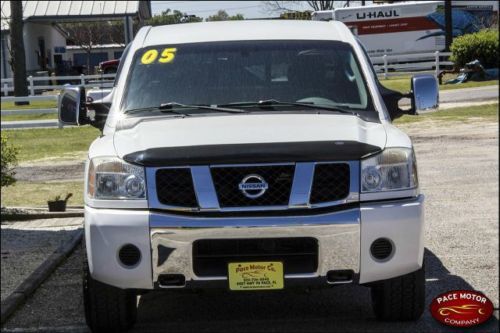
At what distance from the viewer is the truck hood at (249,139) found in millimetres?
4668

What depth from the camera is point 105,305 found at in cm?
509

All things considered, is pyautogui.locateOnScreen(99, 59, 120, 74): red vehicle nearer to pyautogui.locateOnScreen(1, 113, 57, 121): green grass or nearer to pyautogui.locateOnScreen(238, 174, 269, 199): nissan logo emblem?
pyautogui.locateOnScreen(238, 174, 269, 199): nissan logo emblem

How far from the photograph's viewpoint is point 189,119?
18.0 ft

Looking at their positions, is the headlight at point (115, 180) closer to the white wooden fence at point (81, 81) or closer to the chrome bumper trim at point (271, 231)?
the chrome bumper trim at point (271, 231)

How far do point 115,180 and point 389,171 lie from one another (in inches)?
58.0

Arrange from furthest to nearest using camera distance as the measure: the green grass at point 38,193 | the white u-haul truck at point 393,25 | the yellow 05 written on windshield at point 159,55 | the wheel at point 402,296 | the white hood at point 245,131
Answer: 1. the white u-haul truck at point 393,25
2. the green grass at point 38,193
3. the yellow 05 written on windshield at point 159,55
4. the wheel at point 402,296
5. the white hood at point 245,131

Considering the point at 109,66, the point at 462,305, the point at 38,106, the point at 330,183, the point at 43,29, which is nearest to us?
the point at 462,305

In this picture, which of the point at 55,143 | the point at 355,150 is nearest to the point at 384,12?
the point at 55,143

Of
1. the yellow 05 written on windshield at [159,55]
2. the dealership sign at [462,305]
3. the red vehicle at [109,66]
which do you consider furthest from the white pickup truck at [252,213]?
the red vehicle at [109,66]

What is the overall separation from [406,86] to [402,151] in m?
10.1

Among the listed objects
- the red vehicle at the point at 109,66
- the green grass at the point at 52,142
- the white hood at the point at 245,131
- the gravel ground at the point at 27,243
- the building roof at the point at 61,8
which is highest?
the building roof at the point at 61,8

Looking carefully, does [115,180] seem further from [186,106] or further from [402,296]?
[402,296]

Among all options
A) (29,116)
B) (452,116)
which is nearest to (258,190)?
(452,116)

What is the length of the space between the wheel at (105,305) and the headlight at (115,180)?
46cm
